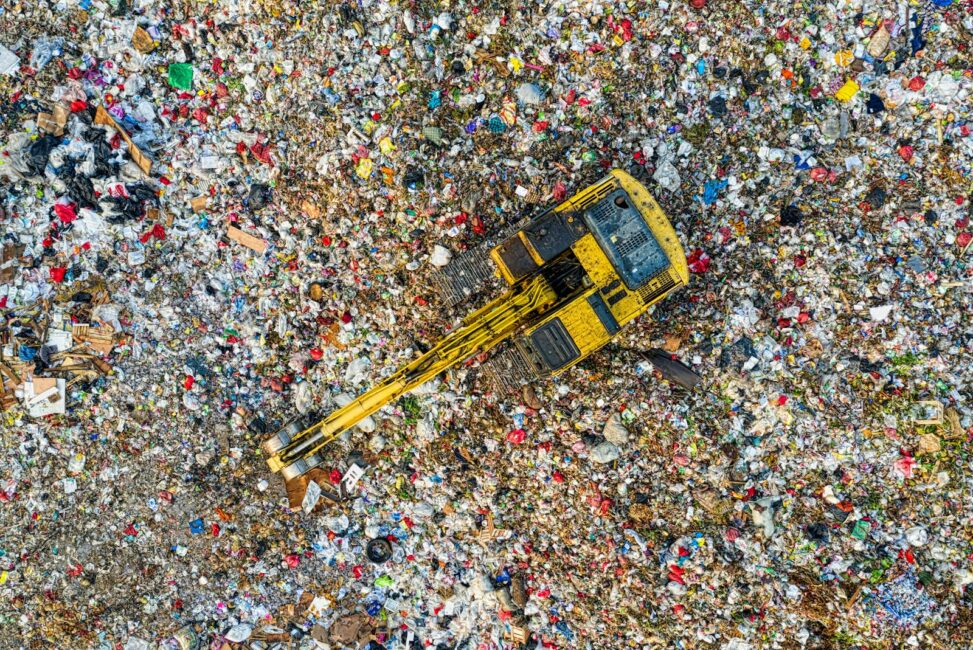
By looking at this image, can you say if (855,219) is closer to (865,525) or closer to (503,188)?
(865,525)

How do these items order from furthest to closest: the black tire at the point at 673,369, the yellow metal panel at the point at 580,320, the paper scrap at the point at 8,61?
the paper scrap at the point at 8,61
the black tire at the point at 673,369
the yellow metal panel at the point at 580,320

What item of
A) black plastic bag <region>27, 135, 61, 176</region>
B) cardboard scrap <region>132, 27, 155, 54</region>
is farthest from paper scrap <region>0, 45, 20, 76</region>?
cardboard scrap <region>132, 27, 155, 54</region>

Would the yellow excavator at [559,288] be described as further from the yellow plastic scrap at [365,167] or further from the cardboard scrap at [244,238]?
the cardboard scrap at [244,238]

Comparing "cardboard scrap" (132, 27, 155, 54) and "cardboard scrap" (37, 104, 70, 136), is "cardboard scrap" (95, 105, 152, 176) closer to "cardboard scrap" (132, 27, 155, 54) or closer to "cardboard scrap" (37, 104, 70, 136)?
"cardboard scrap" (37, 104, 70, 136)

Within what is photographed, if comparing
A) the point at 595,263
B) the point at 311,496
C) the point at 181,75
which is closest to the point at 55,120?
the point at 181,75

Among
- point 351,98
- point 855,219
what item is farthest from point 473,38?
point 855,219

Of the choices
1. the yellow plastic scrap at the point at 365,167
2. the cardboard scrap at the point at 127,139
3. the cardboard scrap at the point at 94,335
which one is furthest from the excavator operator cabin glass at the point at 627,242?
the cardboard scrap at the point at 94,335
